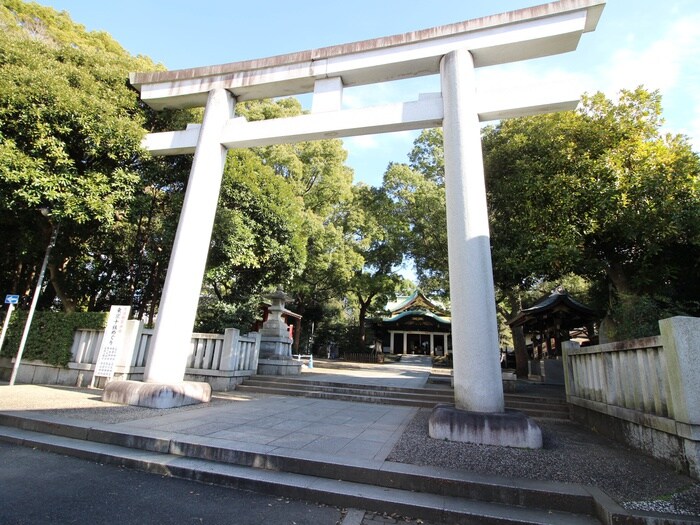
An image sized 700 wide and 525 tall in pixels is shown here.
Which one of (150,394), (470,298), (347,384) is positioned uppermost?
(470,298)

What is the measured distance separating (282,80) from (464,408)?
6879 millimetres

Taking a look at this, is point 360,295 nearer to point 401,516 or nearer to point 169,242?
point 169,242

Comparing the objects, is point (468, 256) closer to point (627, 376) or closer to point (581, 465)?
point (627, 376)

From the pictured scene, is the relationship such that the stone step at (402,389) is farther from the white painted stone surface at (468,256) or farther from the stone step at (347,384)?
the white painted stone surface at (468,256)

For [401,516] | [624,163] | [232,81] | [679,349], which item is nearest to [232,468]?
[401,516]

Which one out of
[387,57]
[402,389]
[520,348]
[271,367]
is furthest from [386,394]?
[520,348]

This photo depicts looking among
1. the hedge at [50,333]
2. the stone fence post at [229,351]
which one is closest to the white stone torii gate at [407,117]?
the stone fence post at [229,351]

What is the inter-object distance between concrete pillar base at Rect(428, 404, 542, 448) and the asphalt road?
2139 millimetres

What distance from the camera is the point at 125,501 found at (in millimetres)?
2998

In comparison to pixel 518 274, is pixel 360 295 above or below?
above

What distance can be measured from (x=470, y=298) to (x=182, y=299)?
5.06 meters

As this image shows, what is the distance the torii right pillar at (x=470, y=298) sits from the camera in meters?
4.56

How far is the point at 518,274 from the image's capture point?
8414 mm

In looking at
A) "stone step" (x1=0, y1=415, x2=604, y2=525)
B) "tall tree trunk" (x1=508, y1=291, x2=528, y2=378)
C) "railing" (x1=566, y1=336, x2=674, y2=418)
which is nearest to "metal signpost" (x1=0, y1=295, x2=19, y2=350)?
"stone step" (x1=0, y1=415, x2=604, y2=525)
